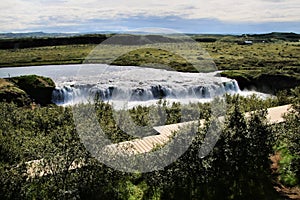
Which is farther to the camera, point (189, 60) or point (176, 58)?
point (176, 58)

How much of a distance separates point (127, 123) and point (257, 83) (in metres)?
25.5

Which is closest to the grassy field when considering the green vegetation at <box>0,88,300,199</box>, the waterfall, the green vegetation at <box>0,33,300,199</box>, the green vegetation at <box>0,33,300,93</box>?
the green vegetation at <box>0,33,300,93</box>

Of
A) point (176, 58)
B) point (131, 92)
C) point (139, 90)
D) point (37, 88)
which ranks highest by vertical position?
point (176, 58)

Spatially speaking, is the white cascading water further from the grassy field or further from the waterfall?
the grassy field

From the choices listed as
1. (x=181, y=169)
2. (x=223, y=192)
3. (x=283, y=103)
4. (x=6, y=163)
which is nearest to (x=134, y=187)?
(x=181, y=169)

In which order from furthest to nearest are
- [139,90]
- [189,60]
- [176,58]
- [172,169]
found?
[176,58] → [189,60] → [139,90] → [172,169]

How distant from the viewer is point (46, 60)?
6016cm

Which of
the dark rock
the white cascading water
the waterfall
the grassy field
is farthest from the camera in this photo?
the grassy field

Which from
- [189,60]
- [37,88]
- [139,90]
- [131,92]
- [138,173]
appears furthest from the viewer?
[189,60]

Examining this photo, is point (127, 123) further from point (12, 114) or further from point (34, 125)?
point (12, 114)

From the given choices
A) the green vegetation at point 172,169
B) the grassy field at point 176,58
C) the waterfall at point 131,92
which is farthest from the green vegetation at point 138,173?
the grassy field at point 176,58

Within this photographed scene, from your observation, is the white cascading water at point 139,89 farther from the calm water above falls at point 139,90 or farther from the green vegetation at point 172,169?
the green vegetation at point 172,169

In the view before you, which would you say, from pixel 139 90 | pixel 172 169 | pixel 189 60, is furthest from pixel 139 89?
pixel 189 60

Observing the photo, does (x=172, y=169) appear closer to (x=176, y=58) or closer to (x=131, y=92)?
(x=131, y=92)
